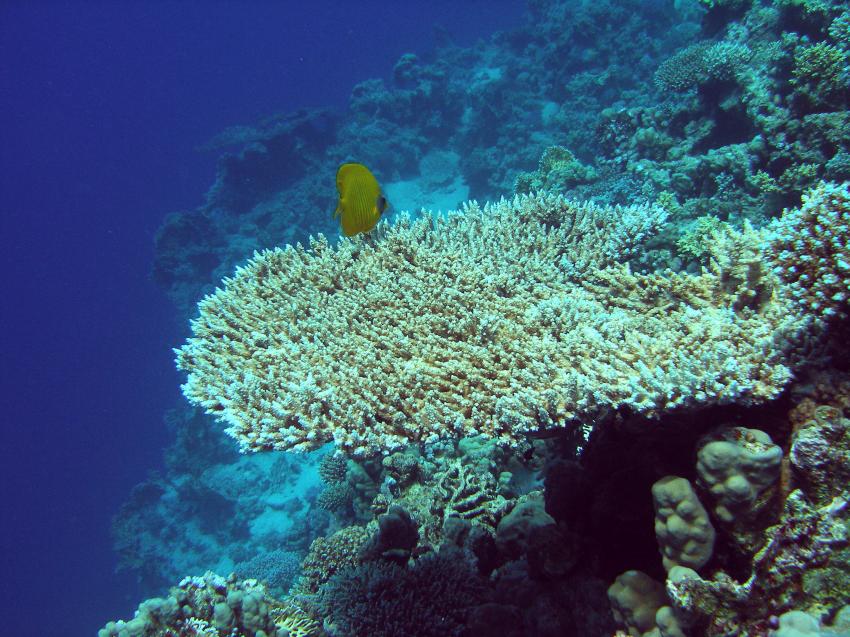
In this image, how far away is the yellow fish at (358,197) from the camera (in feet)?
12.4

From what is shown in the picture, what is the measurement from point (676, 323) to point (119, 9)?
137345mm

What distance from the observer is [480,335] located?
3.15m

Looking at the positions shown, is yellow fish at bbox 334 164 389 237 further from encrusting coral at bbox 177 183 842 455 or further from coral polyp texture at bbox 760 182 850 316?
coral polyp texture at bbox 760 182 850 316

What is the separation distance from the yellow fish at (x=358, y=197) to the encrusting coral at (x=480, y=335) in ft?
1.72

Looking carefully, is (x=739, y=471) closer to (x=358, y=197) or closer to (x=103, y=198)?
(x=358, y=197)

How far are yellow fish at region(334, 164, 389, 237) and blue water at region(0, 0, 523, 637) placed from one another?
2537 cm

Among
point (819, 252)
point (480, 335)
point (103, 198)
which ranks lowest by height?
point (819, 252)

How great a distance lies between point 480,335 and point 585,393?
0.95 meters

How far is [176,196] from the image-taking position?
182 ft

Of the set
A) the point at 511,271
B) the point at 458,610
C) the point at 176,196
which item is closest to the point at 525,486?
the point at 458,610

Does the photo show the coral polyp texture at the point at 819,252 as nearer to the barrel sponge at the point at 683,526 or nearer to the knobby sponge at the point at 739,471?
the knobby sponge at the point at 739,471

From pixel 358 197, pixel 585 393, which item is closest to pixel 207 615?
pixel 585 393

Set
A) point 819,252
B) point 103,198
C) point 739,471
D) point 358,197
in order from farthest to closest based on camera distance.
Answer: point 103,198 → point 358,197 → point 819,252 → point 739,471

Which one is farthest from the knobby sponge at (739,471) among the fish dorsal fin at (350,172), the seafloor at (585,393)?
the fish dorsal fin at (350,172)
